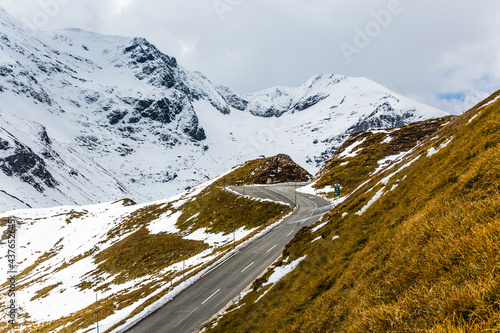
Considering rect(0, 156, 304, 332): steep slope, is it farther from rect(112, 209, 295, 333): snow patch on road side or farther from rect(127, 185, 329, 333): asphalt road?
rect(127, 185, 329, 333): asphalt road

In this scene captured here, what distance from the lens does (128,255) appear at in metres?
60.8

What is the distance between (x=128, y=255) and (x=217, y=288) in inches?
1674

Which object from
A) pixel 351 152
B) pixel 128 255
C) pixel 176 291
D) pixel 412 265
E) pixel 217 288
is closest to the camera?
pixel 412 265

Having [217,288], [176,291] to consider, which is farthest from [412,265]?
[176,291]

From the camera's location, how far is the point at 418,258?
6395mm

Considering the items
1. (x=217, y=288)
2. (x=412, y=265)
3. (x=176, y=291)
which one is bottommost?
(x=217, y=288)

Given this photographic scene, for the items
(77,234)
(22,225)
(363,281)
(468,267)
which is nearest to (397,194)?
(363,281)

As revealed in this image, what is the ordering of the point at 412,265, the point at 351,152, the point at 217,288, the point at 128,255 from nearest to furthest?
1. the point at 412,265
2. the point at 217,288
3. the point at 128,255
4. the point at 351,152

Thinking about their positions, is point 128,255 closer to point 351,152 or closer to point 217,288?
point 217,288

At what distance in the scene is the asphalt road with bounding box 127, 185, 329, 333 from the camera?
77.6ft

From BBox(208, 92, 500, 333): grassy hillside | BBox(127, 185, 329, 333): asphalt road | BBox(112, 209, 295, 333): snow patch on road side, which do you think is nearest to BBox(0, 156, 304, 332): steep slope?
BBox(112, 209, 295, 333): snow patch on road side

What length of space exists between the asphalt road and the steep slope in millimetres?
2349

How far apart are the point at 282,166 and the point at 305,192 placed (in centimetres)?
2994

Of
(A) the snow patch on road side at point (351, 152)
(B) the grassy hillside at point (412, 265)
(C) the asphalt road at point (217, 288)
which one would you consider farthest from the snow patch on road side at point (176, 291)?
(A) the snow patch on road side at point (351, 152)
